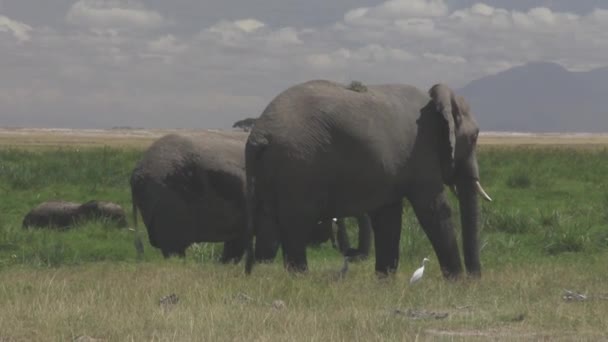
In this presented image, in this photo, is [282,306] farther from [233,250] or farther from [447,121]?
[233,250]

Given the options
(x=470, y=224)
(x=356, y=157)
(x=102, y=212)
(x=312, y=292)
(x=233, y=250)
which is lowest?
(x=233, y=250)

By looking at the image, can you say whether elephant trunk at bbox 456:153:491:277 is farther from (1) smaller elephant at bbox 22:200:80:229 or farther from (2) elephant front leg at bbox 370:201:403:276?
(1) smaller elephant at bbox 22:200:80:229

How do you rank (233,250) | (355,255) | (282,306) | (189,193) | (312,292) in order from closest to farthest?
(282,306) < (312,292) < (355,255) < (189,193) < (233,250)

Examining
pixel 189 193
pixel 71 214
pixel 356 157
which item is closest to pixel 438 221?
pixel 356 157

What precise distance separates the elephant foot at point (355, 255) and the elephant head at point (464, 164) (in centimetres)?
183

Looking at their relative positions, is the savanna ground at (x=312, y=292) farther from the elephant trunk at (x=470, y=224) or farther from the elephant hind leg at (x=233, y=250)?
the elephant hind leg at (x=233, y=250)

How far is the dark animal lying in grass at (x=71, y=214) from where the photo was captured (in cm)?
1672

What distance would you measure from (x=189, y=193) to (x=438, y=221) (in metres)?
4.24

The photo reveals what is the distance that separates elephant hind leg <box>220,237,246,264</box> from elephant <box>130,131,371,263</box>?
301mm

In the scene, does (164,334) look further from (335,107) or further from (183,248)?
(183,248)

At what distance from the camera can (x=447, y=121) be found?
10.7 m

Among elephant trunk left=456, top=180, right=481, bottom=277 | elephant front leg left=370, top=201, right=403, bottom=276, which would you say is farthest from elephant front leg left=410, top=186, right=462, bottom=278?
elephant front leg left=370, top=201, right=403, bottom=276

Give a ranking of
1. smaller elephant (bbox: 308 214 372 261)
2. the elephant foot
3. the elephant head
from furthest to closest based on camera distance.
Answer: smaller elephant (bbox: 308 214 372 261) → the elephant foot → the elephant head

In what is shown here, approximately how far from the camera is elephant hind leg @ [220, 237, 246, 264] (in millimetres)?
14211
